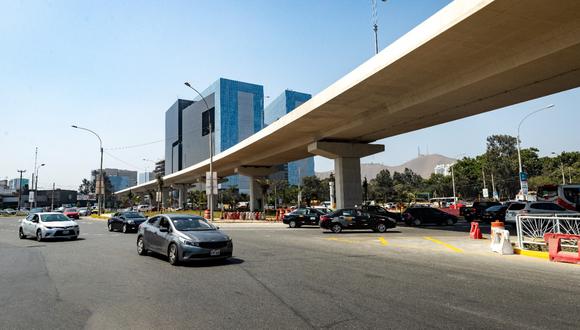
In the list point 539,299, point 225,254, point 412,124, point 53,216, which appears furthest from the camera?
point 412,124

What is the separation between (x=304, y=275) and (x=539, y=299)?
4.80 metres

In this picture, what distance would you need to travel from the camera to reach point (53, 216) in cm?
2031

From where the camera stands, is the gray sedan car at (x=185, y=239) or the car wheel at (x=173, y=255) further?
the car wheel at (x=173, y=255)

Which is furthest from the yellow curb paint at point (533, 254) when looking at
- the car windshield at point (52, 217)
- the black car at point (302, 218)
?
the car windshield at point (52, 217)

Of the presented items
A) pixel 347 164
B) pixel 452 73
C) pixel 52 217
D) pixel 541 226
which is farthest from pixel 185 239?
pixel 347 164

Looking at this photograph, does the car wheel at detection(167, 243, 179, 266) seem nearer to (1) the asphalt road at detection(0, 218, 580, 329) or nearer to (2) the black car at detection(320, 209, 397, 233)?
(1) the asphalt road at detection(0, 218, 580, 329)

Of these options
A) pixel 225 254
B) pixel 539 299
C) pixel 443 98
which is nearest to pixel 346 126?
pixel 443 98

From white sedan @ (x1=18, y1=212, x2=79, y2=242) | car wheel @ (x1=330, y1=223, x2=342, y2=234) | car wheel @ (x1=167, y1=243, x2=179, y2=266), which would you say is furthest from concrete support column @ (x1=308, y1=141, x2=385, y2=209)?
car wheel @ (x1=167, y1=243, x2=179, y2=266)

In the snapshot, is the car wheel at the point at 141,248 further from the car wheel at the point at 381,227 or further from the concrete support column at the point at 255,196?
the concrete support column at the point at 255,196

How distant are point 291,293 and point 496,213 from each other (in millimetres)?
26795

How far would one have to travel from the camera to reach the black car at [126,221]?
24.6 m

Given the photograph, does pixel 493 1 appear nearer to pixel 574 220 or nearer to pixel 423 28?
pixel 423 28

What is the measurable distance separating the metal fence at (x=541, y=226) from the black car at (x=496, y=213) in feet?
50.4

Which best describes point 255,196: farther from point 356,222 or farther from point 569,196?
point 569,196
